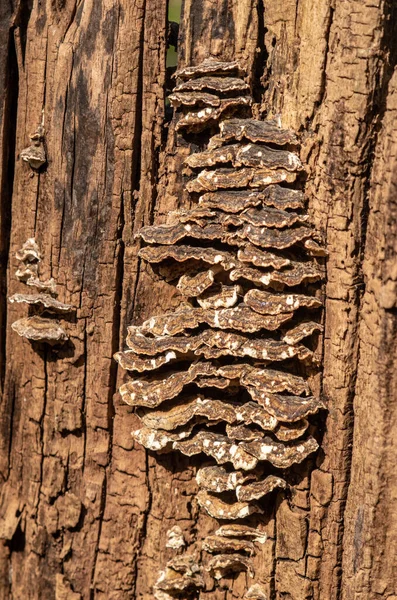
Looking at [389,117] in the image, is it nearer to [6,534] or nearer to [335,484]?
[335,484]

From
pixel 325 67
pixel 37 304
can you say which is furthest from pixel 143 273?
pixel 325 67

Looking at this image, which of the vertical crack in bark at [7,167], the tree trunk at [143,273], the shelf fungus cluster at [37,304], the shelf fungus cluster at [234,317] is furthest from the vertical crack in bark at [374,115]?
the vertical crack in bark at [7,167]

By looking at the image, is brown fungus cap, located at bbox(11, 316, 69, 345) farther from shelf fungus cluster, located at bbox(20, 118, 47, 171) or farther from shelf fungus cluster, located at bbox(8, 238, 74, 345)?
shelf fungus cluster, located at bbox(20, 118, 47, 171)

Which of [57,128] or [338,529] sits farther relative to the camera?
[57,128]

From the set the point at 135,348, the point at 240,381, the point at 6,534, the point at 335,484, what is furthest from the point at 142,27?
the point at 6,534

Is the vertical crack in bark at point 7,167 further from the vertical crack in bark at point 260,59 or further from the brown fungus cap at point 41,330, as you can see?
the vertical crack in bark at point 260,59

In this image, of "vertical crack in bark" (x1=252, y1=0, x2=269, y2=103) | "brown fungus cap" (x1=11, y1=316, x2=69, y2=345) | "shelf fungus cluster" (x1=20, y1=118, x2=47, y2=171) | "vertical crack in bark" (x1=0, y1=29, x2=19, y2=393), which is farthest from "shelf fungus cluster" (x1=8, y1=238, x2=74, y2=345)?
"vertical crack in bark" (x1=252, y1=0, x2=269, y2=103)
